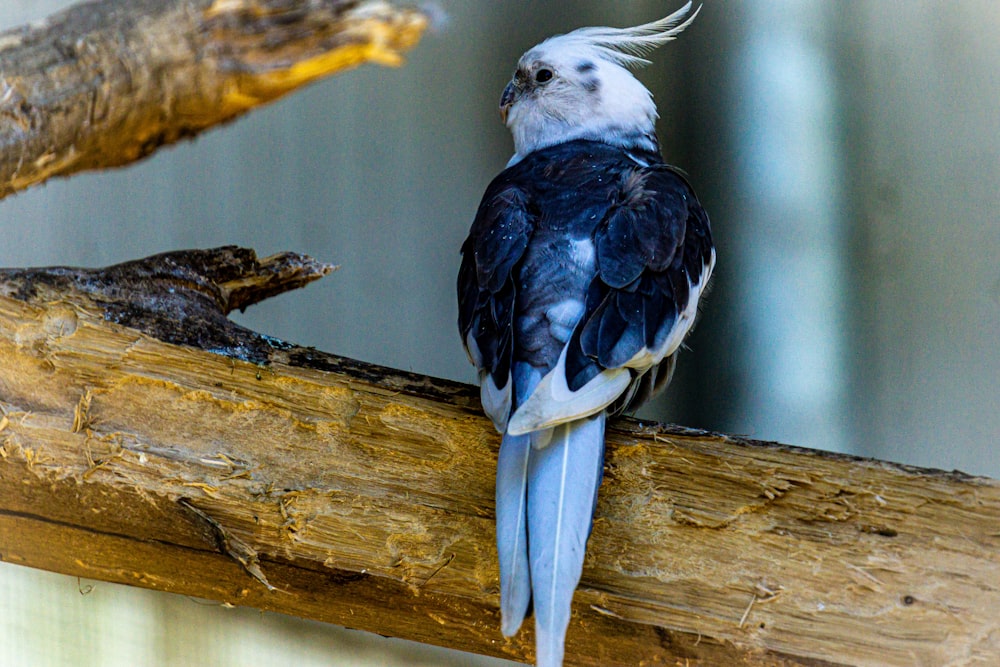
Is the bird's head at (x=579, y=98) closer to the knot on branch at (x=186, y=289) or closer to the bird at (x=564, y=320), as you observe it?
the bird at (x=564, y=320)

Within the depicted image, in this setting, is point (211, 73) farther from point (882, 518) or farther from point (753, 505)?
point (882, 518)

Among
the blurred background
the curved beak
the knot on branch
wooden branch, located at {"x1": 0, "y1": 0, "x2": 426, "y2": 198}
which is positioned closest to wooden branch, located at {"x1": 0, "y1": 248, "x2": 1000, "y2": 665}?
the knot on branch

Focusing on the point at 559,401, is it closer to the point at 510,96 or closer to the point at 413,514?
the point at 413,514

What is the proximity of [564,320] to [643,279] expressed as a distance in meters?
0.17

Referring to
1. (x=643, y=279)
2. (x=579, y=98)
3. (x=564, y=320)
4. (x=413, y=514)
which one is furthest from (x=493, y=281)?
(x=579, y=98)

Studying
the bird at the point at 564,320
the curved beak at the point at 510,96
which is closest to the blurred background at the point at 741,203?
the curved beak at the point at 510,96

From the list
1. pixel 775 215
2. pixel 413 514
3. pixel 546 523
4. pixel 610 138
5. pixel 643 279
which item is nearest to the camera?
pixel 546 523

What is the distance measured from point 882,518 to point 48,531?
1.37 meters

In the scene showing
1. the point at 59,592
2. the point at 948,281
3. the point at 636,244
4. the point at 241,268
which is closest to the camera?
the point at 636,244

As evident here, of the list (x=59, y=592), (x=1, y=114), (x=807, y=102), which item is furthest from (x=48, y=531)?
(x=807, y=102)

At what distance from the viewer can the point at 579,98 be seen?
218 cm

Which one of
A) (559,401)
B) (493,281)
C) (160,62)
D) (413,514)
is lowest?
(413,514)

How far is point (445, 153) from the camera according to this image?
10.00 feet

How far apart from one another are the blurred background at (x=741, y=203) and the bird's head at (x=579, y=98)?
80 centimetres
